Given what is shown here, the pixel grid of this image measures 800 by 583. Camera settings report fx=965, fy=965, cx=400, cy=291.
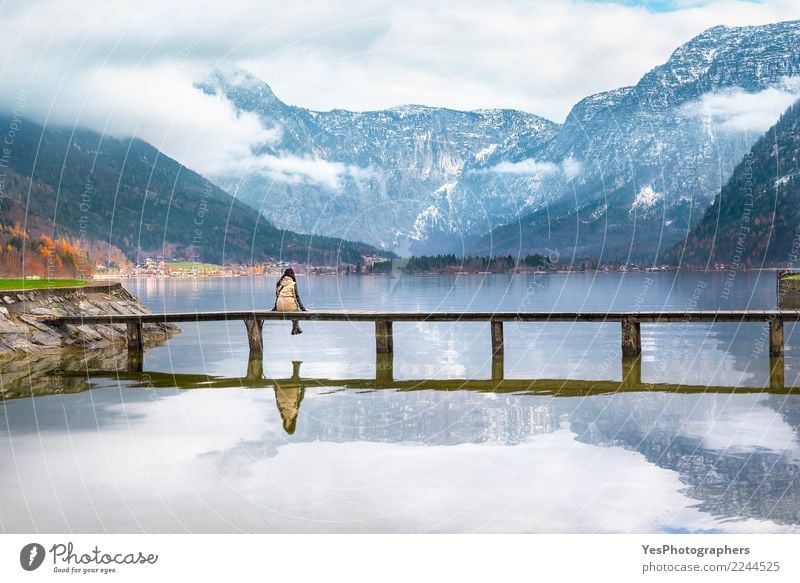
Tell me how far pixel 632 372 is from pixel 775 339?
664cm

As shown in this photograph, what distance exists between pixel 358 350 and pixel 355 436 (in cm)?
2226

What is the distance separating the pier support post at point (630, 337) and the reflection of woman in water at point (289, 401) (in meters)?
12.9

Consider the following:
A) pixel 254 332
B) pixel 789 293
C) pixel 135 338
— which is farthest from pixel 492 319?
pixel 789 293

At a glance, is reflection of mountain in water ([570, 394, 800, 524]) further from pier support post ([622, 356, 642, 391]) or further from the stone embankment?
the stone embankment

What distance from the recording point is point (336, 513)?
14.4 meters

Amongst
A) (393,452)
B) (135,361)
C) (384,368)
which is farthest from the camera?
(135,361)

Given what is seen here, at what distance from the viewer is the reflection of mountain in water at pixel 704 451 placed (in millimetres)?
14680

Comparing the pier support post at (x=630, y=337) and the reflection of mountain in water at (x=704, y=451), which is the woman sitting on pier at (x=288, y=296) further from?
the reflection of mountain in water at (x=704, y=451)

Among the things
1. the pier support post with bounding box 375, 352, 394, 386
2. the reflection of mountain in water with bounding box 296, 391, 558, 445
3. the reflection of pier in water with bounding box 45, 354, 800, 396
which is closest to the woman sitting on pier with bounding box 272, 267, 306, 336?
the pier support post with bounding box 375, 352, 394, 386

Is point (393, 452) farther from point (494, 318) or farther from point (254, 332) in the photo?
point (254, 332)

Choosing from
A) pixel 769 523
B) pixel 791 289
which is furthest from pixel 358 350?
pixel 791 289

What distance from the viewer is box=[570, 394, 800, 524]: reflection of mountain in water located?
48.2 feet

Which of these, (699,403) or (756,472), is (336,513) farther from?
(699,403)

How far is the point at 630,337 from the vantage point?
37.4m
